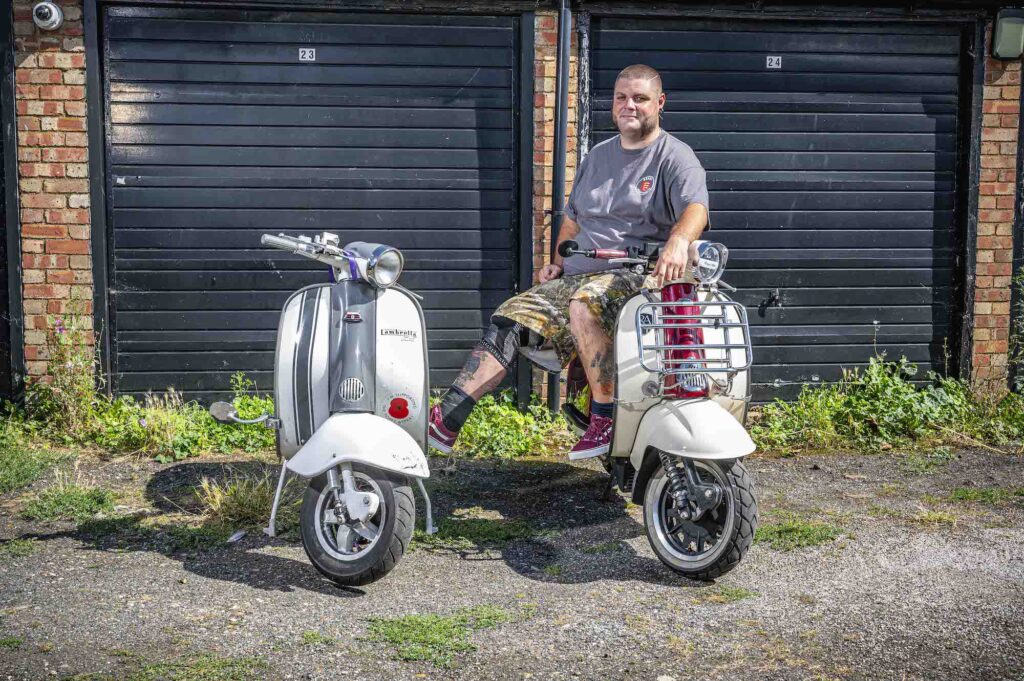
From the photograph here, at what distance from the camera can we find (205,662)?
10.6ft

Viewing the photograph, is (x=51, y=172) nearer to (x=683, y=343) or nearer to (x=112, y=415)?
(x=112, y=415)

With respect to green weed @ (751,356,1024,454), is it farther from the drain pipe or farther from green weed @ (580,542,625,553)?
green weed @ (580,542,625,553)

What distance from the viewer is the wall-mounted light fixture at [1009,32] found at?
6.70 meters

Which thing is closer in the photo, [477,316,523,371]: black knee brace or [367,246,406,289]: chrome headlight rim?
[367,246,406,289]: chrome headlight rim

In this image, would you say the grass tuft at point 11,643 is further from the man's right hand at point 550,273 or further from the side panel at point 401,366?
the man's right hand at point 550,273

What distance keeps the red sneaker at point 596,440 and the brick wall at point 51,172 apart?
3.56 metres

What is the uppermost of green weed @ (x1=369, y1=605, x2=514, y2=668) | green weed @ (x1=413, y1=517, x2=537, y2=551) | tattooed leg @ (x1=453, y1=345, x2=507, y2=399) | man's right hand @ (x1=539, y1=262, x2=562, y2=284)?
man's right hand @ (x1=539, y1=262, x2=562, y2=284)

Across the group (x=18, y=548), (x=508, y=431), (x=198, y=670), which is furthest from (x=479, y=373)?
(x=18, y=548)

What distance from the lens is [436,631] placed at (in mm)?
3506

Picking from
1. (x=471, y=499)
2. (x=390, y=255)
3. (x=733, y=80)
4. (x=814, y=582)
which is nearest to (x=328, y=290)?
(x=390, y=255)

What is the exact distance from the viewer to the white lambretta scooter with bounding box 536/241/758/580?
3.89m

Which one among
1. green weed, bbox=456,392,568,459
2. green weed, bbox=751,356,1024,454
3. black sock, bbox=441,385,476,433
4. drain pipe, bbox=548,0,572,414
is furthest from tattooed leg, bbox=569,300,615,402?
green weed, bbox=751,356,1024,454

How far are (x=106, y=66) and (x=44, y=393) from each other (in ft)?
6.67

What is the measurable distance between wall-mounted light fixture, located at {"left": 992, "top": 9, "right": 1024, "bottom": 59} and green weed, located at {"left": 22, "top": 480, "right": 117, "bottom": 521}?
6002mm
